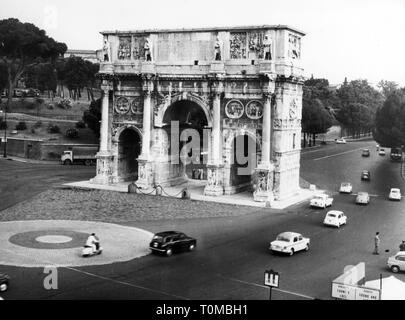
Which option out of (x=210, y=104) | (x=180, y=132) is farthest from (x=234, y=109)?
(x=180, y=132)

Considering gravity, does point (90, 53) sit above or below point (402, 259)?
above

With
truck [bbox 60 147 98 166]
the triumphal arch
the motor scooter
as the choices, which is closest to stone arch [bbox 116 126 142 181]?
the triumphal arch

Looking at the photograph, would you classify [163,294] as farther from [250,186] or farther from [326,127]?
[326,127]

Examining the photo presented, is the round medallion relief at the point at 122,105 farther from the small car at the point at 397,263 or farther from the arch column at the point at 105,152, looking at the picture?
the small car at the point at 397,263

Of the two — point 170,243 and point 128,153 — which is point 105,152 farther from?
point 170,243

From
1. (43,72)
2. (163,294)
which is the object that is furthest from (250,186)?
→ (43,72)
